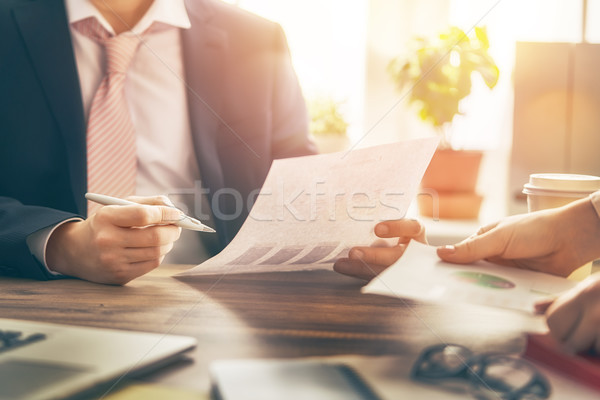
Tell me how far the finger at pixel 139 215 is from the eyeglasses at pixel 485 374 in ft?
1.16

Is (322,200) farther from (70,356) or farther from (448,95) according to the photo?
(448,95)

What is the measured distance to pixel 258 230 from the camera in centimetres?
62

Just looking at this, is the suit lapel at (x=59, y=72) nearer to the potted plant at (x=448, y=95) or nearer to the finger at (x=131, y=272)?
the finger at (x=131, y=272)

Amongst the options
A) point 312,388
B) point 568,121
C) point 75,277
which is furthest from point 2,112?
point 568,121

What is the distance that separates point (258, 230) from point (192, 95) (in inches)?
22.6

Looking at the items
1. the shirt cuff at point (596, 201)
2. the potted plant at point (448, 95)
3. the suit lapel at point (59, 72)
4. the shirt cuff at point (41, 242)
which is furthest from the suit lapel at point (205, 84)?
the potted plant at point (448, 95)

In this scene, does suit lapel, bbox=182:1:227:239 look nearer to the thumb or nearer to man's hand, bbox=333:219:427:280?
man's hand, bbox=333:219:427:280

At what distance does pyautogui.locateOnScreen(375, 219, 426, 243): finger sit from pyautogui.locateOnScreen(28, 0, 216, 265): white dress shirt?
1.81ft

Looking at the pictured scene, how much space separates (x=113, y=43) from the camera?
100 centimetres

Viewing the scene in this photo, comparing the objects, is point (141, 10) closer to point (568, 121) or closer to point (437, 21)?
point (568, 121)

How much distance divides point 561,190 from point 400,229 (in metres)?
0.21

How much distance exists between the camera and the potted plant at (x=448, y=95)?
6.96 feet

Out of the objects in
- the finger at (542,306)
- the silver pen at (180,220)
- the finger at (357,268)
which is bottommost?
the finger at (357,268)

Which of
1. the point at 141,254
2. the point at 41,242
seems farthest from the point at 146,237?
the point at 41,242
